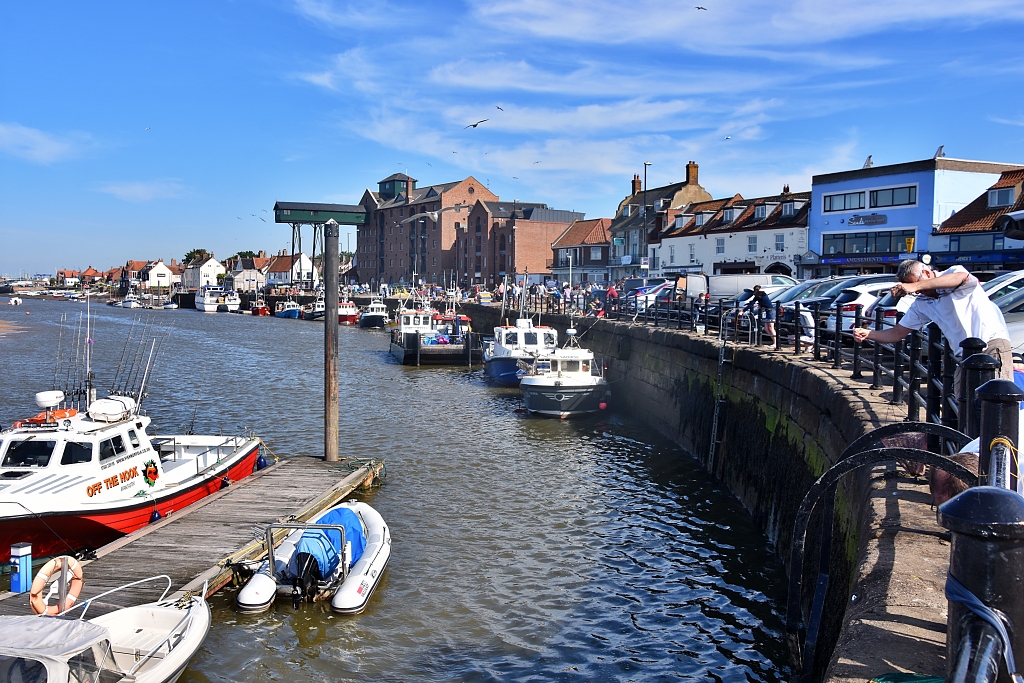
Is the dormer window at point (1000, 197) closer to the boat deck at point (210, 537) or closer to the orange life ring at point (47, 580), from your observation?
the boat deck at point (210, 537)

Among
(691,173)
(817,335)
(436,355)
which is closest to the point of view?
(817,335)

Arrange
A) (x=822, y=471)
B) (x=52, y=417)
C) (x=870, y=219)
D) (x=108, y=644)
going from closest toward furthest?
(x=108, y=644) → (x=822, y=471) → (x=52, y=417) → (x=870, y=219)

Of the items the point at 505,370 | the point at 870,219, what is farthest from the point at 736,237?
the point at 505,370

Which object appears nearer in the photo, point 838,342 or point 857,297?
point 838,342

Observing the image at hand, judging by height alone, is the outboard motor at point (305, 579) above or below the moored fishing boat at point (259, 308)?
below

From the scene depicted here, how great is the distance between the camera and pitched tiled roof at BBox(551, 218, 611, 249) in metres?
77.8

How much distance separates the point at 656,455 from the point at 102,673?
15.7m

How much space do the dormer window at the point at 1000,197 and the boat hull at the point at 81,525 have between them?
116 feet

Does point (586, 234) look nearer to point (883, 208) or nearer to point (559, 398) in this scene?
point (883, 208)

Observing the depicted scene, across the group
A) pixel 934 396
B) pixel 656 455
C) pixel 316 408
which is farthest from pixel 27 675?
pixel 316 408

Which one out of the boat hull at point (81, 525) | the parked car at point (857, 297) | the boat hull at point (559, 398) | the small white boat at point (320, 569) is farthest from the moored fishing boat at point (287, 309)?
the small white boat at point (320, 569)

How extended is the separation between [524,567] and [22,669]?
751cm

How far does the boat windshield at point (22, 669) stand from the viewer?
21.8 feet

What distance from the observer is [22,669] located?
670 cm
